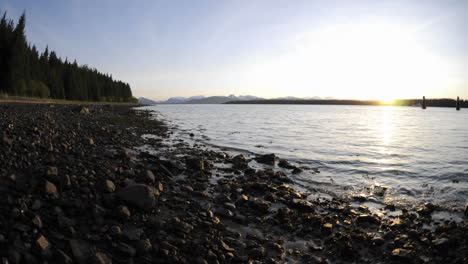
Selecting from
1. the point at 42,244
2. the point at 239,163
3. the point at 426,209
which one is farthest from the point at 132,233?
the point at 426,209

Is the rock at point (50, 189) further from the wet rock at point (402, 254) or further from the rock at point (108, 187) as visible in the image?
the wet rock at point (402, 254)

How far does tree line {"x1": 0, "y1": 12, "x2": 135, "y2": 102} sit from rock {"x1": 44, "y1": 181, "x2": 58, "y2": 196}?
67694mm

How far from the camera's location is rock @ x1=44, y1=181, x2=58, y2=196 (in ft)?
19.6

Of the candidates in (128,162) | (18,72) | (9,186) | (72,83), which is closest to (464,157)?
(128,162)

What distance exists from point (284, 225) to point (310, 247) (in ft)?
3.37

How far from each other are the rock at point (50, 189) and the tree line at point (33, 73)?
222 feet

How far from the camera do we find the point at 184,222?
594cm

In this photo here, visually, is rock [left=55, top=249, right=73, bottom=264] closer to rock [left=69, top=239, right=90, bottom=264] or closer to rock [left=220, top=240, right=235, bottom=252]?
rock [left=69, top=239, right=90, bottom=264]

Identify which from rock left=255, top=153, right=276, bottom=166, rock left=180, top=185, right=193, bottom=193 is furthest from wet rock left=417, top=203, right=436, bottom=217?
rock left=180, top=185, right=193, bottom=193

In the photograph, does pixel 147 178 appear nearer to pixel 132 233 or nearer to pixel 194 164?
pixel 194 164

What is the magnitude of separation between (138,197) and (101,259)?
227 centimetres

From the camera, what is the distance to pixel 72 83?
8656 cm

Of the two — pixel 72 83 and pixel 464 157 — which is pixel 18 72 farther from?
pixel 464 157

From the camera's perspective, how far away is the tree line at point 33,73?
57656 mm
